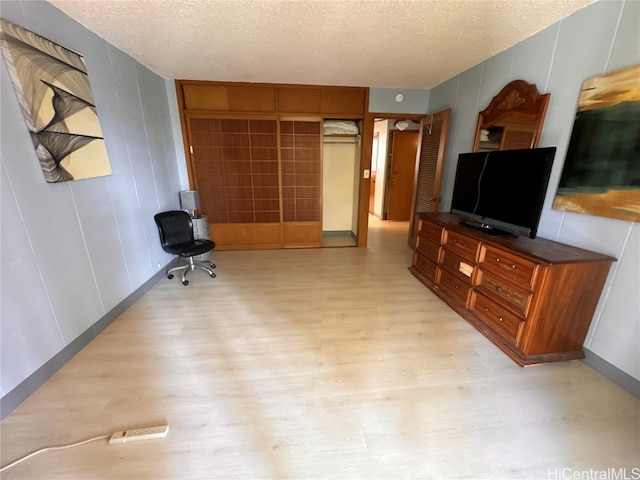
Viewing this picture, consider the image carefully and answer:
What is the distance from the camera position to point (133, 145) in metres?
2.74

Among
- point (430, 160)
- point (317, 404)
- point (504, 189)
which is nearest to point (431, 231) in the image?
point (504, 189)

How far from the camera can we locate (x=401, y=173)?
6164mm

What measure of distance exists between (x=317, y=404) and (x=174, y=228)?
9.23 ft

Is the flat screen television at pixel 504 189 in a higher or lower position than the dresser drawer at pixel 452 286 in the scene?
higher

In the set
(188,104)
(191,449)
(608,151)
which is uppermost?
(188,104)

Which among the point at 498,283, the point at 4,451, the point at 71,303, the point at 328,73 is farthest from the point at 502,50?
the point at 4,451

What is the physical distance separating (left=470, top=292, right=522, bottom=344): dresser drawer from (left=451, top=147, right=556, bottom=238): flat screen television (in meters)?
0.60

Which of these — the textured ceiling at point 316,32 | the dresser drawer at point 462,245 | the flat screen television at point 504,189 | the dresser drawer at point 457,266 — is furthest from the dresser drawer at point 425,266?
the textured ceiling at point 316,32

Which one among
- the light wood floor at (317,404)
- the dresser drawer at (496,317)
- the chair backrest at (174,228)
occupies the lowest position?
the light wood floor at (317,404)

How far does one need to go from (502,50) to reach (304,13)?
200cm

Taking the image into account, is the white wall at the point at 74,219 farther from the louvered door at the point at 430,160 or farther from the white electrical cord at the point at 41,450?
the louvered door at the point at 430,160

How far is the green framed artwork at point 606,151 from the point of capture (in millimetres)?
1534

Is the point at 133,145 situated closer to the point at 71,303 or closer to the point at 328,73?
the point at 71,303

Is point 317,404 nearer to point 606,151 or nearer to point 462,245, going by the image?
point 462,245
